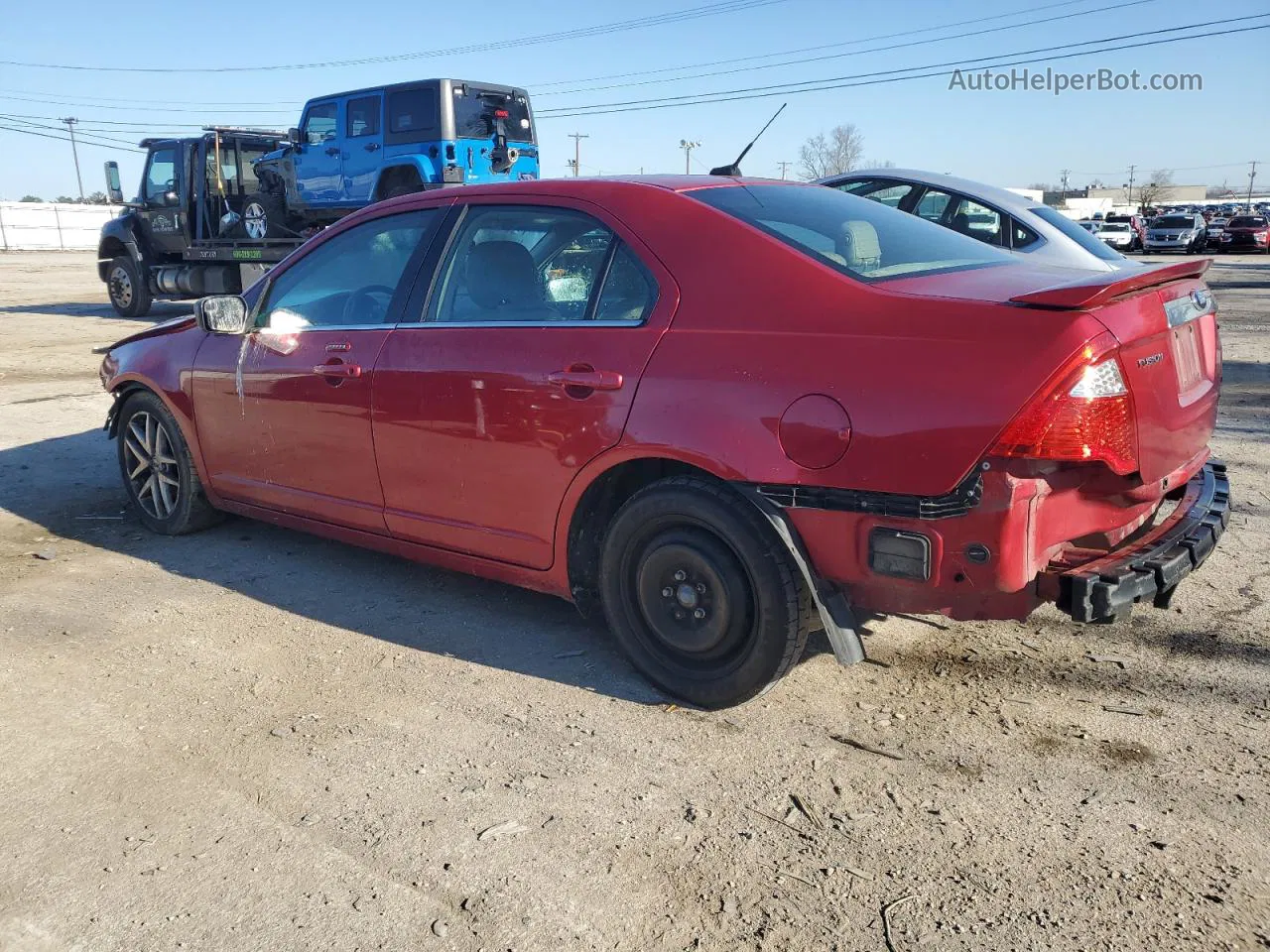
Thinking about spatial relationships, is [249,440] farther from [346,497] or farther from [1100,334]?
[1100,334]

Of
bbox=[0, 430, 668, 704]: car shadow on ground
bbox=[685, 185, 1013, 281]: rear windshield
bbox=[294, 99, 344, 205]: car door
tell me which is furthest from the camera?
bbox=[294, 99, 344, 205]: car door

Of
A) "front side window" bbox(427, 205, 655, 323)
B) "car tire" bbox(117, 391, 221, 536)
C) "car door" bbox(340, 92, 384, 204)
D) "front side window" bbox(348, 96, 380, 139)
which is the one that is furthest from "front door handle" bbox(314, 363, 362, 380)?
"front side window" bbox(348, 96, 380, 139)

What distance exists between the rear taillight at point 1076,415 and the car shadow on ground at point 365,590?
1.48 metres

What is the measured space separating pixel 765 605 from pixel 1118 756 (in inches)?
43.3

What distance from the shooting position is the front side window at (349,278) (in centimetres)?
424

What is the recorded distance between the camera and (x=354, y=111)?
1585cm

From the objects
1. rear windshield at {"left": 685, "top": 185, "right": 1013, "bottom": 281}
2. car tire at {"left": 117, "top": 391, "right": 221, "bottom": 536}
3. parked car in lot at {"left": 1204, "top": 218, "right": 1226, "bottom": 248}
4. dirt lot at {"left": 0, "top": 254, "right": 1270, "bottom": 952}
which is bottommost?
parked car in lot at {"left": 1204, "top": 218, "right": 1226, "bottom": 248}

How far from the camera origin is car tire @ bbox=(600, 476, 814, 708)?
10.2 feet

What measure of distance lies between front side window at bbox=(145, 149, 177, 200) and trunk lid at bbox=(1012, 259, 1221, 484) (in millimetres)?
16685

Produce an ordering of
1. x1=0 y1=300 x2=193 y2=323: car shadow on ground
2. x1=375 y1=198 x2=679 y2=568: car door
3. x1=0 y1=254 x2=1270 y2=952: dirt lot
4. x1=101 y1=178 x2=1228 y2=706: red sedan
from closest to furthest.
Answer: x1=0 y1=254 x2=1270 y2=952: dirt lot < x1=101 y1=178 x2=1228 y2=706: red sedan < x1=375 y1=198 x2=679 y2=568: car door < x1=0 y1=300 x2=193 y2=323: car shadow on ground

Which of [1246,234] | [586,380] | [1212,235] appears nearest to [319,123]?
[586,380]

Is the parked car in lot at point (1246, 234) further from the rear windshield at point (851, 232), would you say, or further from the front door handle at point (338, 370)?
the front door handle at point (338, 370)

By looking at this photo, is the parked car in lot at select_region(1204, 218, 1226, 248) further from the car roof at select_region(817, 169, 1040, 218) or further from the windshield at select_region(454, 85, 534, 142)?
the car roof at select_region(817, 169, 1040, 218)

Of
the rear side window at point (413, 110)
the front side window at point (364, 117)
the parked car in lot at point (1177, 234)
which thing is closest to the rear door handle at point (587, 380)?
the rear side window at point (413, 110)
